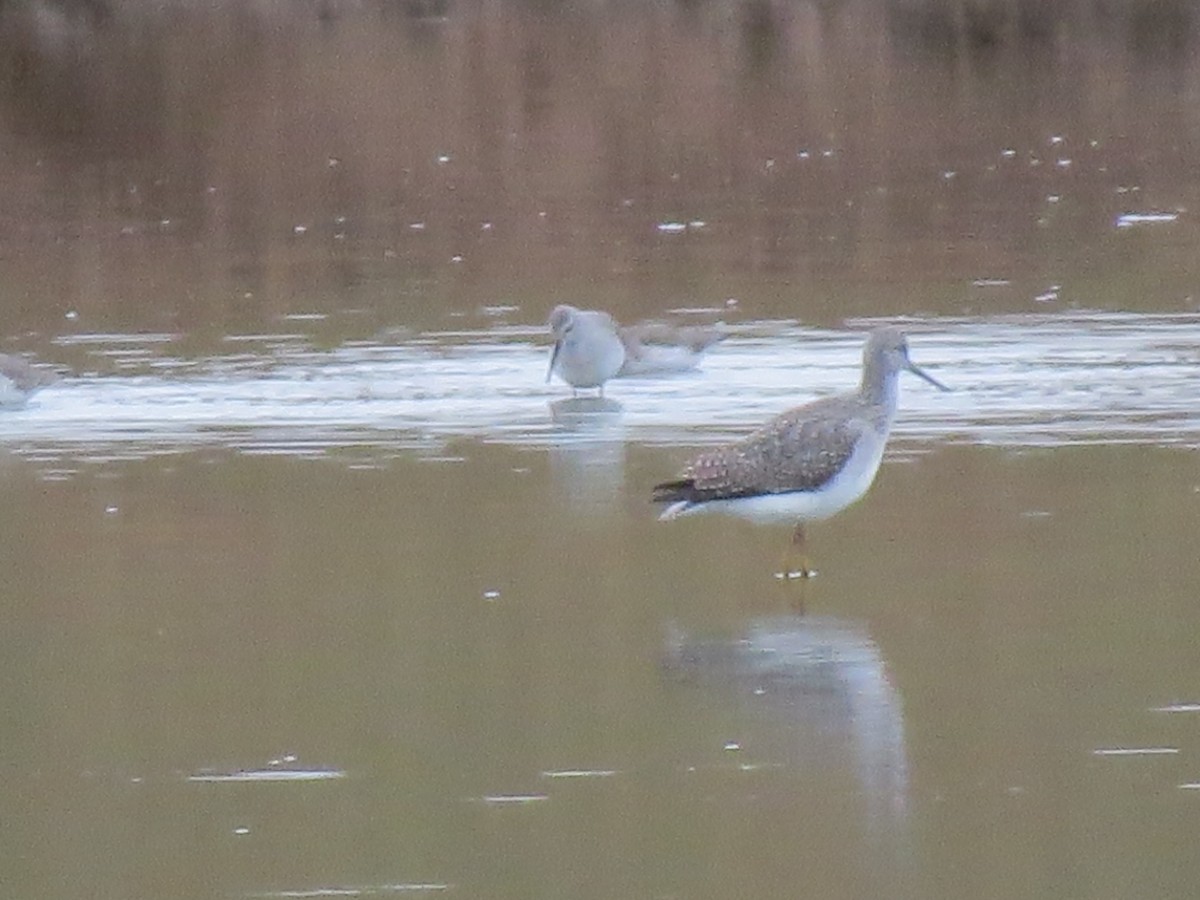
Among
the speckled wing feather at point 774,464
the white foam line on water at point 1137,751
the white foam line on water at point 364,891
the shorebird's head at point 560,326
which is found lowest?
the white foam line on water at point 364,891

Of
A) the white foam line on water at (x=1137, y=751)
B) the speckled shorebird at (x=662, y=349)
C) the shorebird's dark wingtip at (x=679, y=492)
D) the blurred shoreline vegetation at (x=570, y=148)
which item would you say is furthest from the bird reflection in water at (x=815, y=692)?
the blurred shoreline vegetation at (x=570, y=148)

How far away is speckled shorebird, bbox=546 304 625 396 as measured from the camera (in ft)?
47.3

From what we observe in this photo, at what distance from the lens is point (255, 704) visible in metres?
8.64

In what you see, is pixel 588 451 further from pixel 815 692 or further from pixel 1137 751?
pixel 1137 751

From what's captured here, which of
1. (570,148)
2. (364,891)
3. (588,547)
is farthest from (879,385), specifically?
(570,148)

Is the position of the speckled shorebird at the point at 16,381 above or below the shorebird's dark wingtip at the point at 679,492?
above

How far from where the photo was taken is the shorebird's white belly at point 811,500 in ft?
33.1

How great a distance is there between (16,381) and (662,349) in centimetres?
314

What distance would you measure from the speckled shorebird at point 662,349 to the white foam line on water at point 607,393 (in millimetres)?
87

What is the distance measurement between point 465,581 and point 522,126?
1934cm

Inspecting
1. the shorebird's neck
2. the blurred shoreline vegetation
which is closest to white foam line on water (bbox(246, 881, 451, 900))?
the shorebird's neck

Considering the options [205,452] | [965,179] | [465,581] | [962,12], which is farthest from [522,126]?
[465,581]

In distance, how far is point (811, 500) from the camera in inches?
397

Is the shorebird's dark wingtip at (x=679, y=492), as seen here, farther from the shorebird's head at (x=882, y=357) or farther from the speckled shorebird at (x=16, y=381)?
the speckled shorebird at (x=16, y=381)
